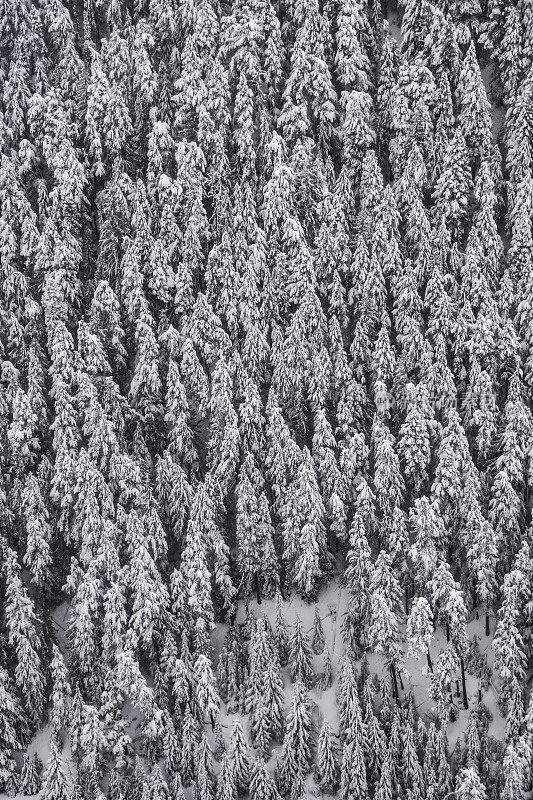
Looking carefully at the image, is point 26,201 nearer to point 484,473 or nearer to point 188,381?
point 188,381

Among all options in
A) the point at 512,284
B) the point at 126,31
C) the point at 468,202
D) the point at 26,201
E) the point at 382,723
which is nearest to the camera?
the point at 382,723

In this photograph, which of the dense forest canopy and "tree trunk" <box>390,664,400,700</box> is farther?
"tree trunk" <box>390,664,400,700</box>

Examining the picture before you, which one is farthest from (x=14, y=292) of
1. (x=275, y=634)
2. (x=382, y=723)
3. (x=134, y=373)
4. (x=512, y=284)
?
(x=382, y=723)

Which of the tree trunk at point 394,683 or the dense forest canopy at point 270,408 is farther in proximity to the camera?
the tree trunk at point 394,683

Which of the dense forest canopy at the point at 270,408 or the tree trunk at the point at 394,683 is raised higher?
the dense forest canopy at the point at 270,408

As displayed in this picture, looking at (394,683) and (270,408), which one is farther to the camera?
(270,408)

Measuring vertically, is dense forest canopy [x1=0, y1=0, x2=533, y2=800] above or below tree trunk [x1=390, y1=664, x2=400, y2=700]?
above

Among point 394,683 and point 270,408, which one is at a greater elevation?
point 270,408

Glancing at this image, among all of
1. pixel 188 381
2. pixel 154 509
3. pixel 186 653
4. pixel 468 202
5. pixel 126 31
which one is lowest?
pixel 186 653
